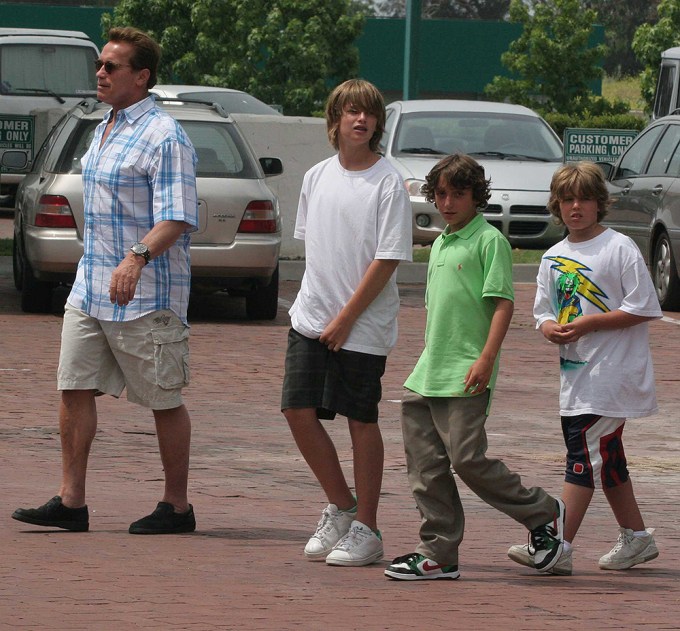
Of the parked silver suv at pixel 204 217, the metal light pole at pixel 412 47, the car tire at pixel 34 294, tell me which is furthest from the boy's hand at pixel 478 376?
the metal light pole at pixel 412 47

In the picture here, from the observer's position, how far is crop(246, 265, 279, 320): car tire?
1365cm

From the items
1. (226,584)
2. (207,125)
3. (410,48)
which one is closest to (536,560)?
(226,584)

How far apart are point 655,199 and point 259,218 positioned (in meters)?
3.95

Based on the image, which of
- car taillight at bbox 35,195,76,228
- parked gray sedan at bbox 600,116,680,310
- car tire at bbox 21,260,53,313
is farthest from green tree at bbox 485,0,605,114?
car taillight at bbox 35,195,76,228

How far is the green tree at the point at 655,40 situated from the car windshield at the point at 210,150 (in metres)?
22.4

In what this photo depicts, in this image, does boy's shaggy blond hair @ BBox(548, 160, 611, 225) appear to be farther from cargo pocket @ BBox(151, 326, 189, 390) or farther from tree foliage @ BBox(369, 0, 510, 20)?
Answer: tree foliage @ BBox(369, 0, 510, 20)

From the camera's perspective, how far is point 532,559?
571cm

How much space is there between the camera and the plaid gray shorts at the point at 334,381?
5.76 meters

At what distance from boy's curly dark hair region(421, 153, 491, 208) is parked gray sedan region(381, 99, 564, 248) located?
37.6ft

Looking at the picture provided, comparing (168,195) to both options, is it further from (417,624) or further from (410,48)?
(410,48)

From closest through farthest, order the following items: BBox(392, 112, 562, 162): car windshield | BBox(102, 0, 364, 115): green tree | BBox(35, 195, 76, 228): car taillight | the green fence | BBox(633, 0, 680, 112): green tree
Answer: BBox(35, 195, 76, 228): car taillight < BBox(392, 112, 562, 162): car windshield < BBox(633, 0, 680, 112): green tree < BBox(102, 0, 364, 115): green tree < the green fence

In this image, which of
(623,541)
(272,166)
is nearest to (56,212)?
(272,166)

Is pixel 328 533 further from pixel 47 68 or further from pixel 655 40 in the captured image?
pixel 655 40

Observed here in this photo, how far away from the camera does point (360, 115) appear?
5.77 meters
